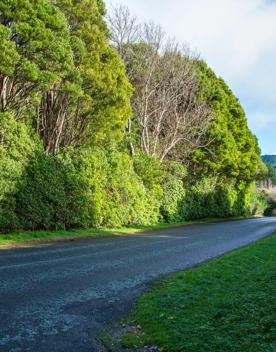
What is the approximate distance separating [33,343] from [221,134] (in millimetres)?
32490

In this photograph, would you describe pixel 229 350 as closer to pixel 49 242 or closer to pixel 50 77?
pixel 49 242

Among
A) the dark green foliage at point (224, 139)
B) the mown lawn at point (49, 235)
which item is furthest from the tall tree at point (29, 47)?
the dark green foliage at point (224, 139)

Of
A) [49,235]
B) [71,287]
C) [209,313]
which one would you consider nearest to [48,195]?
[49,235]

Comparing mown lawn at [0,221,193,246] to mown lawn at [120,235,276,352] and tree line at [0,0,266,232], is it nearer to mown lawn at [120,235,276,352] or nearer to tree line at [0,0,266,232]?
tree line at [0,0,266,232]

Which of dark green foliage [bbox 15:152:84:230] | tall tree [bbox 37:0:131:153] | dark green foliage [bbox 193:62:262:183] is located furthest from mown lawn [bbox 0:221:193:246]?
dark green foliage [bbox 193:62:262:183]

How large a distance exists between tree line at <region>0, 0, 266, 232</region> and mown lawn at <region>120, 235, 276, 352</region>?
9377 mm

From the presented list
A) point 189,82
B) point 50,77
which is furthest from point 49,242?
point 189,82

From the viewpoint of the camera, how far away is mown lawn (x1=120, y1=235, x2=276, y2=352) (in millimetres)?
4117

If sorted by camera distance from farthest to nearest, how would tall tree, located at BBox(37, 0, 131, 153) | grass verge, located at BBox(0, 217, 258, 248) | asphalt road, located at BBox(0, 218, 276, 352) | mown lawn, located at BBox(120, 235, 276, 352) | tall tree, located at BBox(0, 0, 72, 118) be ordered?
tall tree, located at BBox(37, 0, 131, 153) < tall tree, located at BBox(0, 0, 72, 118) < grass verge, located at BBox(0, 217, 258, 248) < asphalt road, located at BBox(0, 218, 276, 352) < mown lawn, located at BBox(120, 235, 276, 352)

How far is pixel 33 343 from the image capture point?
4438 mm

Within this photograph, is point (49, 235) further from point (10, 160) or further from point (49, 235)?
point (10, 160)

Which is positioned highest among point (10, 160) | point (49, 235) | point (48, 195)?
point (10, 160)

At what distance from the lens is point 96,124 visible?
67.4ft

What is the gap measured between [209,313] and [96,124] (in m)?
16.2
